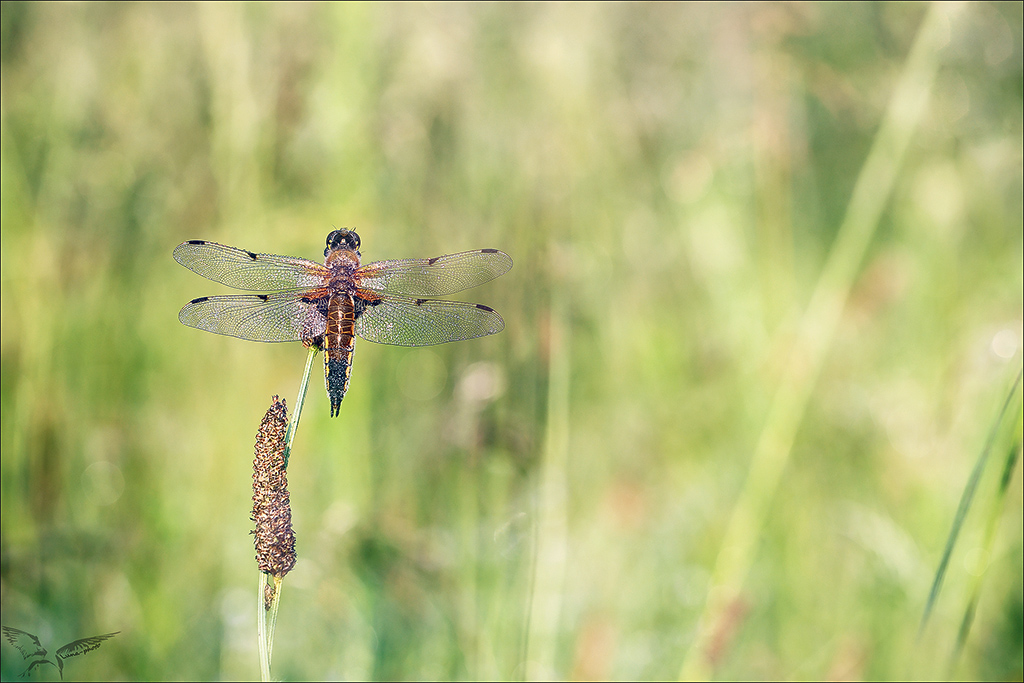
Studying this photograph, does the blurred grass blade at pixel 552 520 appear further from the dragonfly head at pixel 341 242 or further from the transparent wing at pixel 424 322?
the dragonfly head at pixel 341 242

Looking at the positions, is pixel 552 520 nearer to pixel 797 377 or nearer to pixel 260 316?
pixel 797 377

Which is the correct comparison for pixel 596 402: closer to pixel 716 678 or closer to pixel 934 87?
pixel 716 678

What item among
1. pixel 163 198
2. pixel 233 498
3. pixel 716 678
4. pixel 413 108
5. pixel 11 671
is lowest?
pixel 716 678

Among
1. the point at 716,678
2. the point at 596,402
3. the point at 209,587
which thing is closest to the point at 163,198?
the point at 209,587

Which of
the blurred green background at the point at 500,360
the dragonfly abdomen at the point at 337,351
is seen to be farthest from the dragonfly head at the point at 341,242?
the blurred green background at the point at 500,360

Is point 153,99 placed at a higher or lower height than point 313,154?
higher

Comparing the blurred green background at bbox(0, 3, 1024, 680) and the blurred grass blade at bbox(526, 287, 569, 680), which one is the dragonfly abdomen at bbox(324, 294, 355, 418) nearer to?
the blurred green background at bbox(0, 3, 1024, 680)

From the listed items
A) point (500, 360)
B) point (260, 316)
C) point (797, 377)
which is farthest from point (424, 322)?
point (797, 377)
